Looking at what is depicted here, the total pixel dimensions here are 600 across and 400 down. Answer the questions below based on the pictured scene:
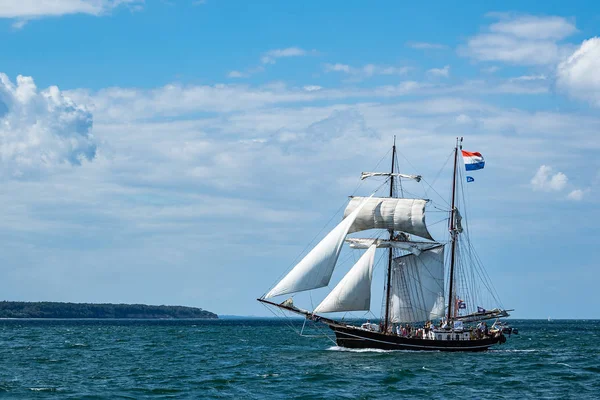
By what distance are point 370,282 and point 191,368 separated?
17.1m

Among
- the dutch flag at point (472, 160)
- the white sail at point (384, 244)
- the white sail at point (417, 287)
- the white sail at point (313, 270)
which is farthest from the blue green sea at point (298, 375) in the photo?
the dutch flag at point (472, 160)

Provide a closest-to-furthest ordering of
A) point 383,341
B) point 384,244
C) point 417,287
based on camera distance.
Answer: point 383,341, point 384,244, point 417,287

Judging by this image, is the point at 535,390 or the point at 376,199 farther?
the point at 376,199

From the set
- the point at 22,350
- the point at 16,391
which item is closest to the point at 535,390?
the point at 16,391

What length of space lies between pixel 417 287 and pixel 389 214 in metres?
7.23

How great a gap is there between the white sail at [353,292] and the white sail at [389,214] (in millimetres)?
3420

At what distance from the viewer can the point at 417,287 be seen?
250ft

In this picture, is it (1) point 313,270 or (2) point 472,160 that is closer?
(1) point 313,270

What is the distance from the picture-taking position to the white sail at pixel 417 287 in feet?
248

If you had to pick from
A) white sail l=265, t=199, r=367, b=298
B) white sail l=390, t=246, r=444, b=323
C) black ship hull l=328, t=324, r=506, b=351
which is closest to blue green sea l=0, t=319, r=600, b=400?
black ship hull l=328, t=324, r=506, b=351

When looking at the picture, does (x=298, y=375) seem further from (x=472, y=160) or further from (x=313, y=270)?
(x=472, y=160)

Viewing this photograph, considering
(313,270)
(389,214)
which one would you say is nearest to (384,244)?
(389,214)

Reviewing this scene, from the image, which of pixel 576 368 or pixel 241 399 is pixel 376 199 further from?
pixel 241 399

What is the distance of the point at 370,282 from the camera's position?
233ft
